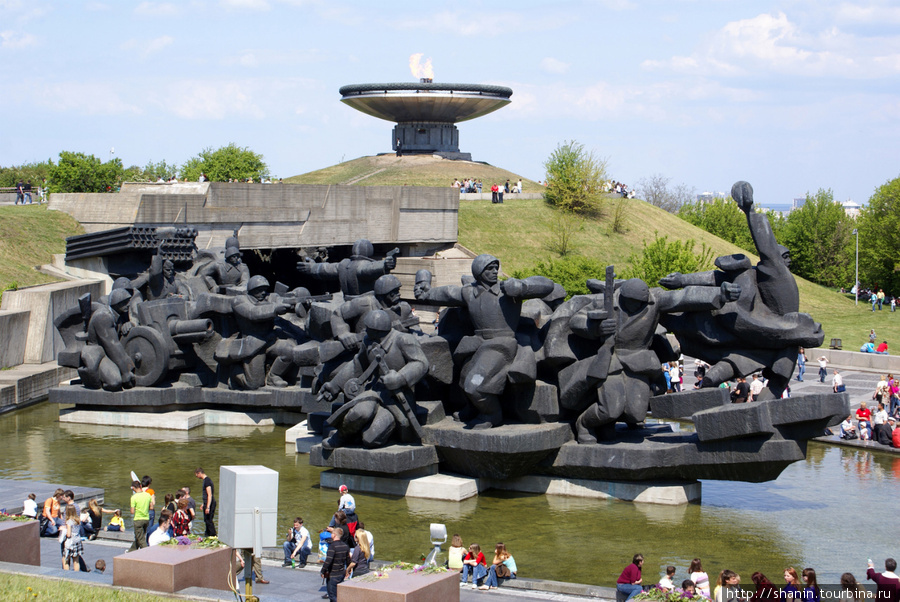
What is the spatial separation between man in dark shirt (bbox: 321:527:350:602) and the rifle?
4.76 m

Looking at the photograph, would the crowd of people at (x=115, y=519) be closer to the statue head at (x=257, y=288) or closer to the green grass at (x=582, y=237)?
the statue head at (x=257, y=288)

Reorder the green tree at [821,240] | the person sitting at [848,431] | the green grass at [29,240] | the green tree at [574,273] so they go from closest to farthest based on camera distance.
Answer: the person sitting at [848,431] → the green grass at [29,240] → the green tree at [574,273] → the green tree at [821,240]

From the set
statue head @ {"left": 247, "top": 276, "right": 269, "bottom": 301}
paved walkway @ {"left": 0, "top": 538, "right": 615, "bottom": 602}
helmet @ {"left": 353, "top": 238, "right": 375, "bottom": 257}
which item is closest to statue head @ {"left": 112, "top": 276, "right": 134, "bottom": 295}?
statue head @ {"left": 247, "top": 276, "right": 269, "bottom": 301}

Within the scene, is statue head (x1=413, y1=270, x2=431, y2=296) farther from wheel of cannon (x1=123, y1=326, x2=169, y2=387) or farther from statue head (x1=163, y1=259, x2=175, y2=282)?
statue head (x1=163, y1=259, x2=175, y2=282)

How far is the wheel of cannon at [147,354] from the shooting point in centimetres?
2047

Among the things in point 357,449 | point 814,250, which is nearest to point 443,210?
point 357,449

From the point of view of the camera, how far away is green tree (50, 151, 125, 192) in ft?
161

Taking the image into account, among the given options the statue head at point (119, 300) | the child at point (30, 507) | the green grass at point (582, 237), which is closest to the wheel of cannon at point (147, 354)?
the statue head at point (119, 300)

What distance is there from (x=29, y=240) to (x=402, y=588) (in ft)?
92.6

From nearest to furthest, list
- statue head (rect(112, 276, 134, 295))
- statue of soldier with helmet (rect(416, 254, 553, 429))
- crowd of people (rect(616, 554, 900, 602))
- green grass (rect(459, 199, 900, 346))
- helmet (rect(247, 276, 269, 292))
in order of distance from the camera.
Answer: crowd of people (rect(616, 554, 900, 602)), statue of soldier with helmet (rect(416, 254, 553, 429)), helmet (rect(247, 276, 269, 292)), statue head (rect(112, 276, 134, 295)), green grass (rect(459, 199, 900, 346))

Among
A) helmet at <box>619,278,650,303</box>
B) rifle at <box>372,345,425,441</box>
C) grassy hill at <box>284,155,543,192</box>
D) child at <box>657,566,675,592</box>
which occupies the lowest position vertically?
child at <box>657,566,675,592</box>

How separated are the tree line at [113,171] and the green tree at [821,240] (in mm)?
42509

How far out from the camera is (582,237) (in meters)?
55.9

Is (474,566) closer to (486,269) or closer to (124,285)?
(486,269)
